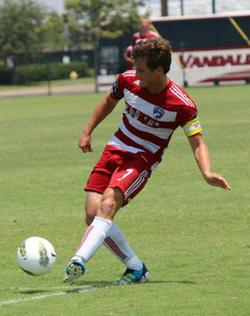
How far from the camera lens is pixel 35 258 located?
766 cm

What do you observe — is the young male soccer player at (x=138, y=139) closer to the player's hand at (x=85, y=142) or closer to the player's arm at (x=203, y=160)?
the player's arm at (x=203, y=160)

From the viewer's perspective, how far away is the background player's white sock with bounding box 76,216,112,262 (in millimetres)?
7456

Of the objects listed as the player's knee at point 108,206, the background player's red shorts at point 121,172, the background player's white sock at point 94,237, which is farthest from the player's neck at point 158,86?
the background player's white sock at point 94,237

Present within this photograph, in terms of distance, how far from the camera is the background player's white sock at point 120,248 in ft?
25.8

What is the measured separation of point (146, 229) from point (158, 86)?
2.84m

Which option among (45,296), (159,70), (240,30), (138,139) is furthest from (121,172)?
(240,30)

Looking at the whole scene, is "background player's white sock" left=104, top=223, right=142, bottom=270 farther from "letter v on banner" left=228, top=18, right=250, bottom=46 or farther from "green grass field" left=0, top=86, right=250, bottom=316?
"letter v on banner" left=228, top=18, right=250, bottom=46

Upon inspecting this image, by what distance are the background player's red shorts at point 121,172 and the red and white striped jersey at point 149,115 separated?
61mm

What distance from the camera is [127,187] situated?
25.3 feet

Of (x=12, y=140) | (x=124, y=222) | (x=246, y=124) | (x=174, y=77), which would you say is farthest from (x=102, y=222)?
(x=174, y=77)

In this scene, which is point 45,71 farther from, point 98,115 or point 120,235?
point 120,235

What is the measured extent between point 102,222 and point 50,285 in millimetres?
689

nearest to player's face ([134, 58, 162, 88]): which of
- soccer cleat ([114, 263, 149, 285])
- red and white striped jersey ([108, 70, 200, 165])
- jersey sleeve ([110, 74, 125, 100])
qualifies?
red and white striped jersey ([108, 70, 200, 165])

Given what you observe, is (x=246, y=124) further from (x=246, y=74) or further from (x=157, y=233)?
(x=246, y=74)
